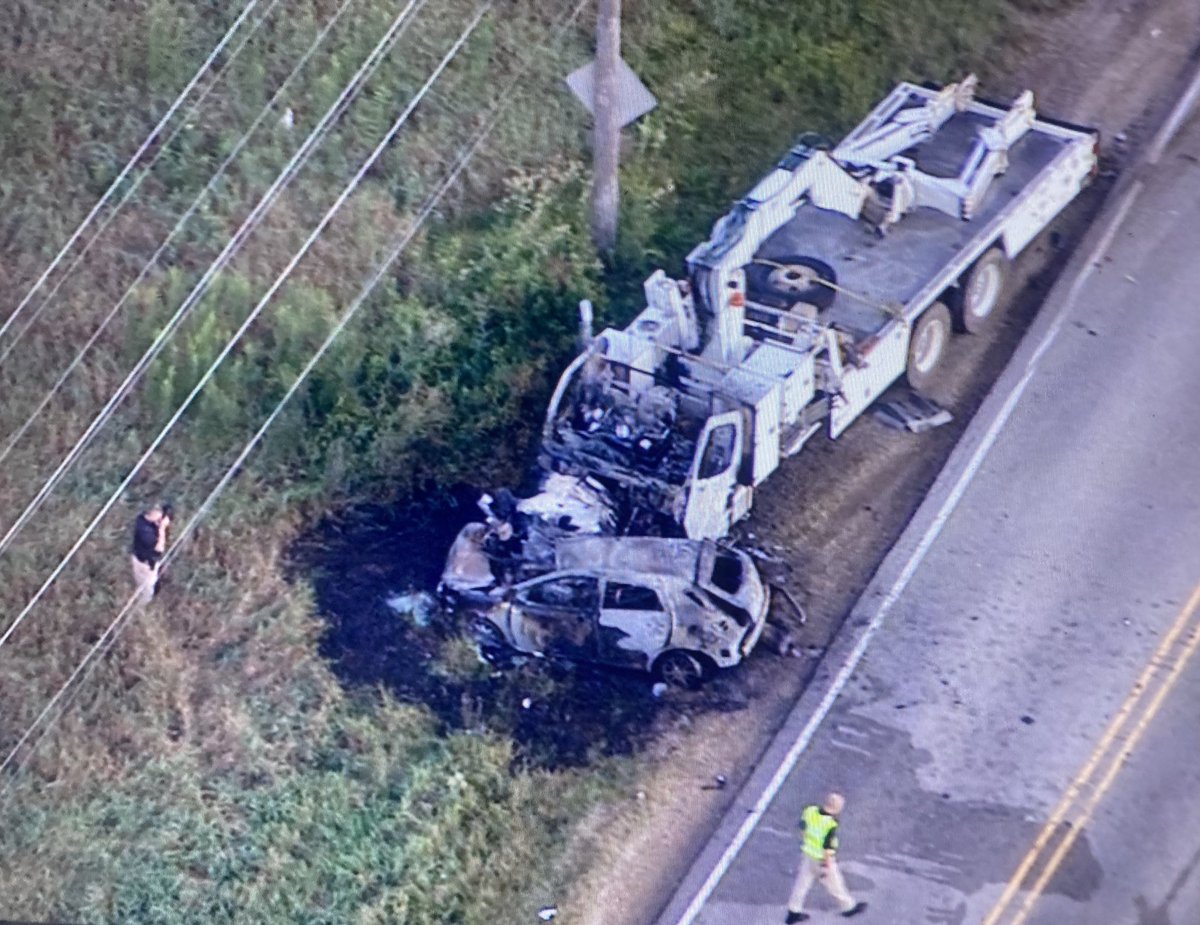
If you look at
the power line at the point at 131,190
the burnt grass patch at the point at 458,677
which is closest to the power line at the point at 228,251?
the power line at the point at 131,190

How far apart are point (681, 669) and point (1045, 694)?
3.12 m

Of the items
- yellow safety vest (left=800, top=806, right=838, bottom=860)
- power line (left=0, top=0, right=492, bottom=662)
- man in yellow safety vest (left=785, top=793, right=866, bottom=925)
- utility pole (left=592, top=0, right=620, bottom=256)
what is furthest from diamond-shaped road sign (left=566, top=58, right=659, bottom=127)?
yellow safety vest (left=800, top=806, right=838, bottom=860)

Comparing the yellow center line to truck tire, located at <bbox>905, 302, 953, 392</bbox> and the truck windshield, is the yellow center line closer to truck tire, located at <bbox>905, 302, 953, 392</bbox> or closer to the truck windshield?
truck tire, located at <bbox>905, 302, 953, 392</bbox>

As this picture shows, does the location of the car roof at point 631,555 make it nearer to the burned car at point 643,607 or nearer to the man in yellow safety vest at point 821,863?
the burned car at point 643,607

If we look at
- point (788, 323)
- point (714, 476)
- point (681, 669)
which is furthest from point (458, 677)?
point (788, 323)

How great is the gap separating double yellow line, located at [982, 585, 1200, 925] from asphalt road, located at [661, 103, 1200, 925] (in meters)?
0.02

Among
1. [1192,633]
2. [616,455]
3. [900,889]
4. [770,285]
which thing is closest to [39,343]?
[616,455]

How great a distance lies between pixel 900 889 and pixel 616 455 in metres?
4.85

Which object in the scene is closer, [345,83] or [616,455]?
[616,455]

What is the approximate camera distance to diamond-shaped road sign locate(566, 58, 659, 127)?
19172mm

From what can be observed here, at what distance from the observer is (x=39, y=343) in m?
19.2

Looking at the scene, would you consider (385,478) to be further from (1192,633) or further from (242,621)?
(1192,633)

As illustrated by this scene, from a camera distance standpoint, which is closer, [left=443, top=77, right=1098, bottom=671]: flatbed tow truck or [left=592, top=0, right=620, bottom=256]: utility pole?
[left=443, top=77, right=1098, bottom=671]: flatbed tow truck

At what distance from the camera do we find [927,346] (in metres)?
19.5
